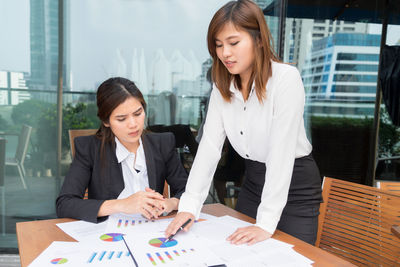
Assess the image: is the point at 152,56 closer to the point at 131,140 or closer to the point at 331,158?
the point at 131,140

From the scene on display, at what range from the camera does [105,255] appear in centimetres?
96

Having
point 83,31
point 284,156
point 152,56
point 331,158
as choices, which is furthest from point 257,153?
point 331,158

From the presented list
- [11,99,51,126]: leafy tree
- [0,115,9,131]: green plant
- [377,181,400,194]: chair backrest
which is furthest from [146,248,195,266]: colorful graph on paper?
[0,115,9,131]: green plant

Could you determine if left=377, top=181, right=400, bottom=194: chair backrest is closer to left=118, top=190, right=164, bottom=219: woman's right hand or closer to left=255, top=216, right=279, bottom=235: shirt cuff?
left=255, top=216, right=279, bottom=235: shirt cuff

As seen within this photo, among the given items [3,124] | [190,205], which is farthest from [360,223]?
[3,124]

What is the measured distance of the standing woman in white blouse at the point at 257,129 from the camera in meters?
1.14

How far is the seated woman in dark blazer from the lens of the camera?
1.55 metres

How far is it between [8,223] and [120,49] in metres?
1.94

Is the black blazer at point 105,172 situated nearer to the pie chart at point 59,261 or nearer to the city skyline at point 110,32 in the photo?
the pie chart at point 59,261

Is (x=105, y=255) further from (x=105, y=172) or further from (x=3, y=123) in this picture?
(x=3, y=123)

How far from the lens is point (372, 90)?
3.73 m

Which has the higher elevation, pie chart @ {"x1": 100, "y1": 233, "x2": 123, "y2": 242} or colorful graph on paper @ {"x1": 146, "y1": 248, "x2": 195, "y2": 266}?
colorful graph on paper @ {"x1": 146, "y1": 248, "x2": 195, "y2": 266}

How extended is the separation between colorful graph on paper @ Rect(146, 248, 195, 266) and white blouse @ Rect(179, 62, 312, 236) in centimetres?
27

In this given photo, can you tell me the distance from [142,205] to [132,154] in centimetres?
43
